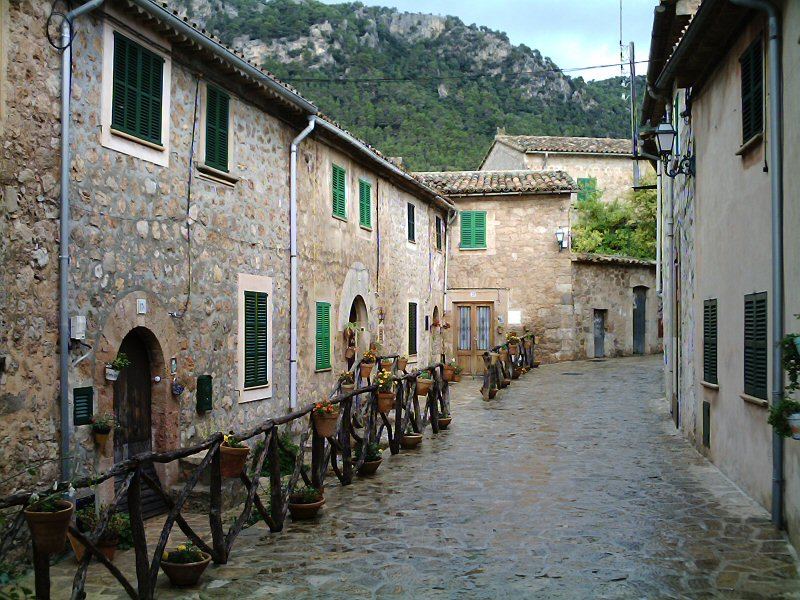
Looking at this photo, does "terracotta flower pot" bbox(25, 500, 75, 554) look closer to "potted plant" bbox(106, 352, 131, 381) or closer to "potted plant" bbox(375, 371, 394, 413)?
"potted plant" bbox(106, 352, 131, 381)

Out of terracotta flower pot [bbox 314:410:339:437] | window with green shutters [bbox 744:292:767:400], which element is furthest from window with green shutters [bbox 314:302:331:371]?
window with green shutters [bbox 744:292:767:400]

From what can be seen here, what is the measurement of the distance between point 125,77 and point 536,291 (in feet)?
59.9

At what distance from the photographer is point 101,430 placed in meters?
8.01

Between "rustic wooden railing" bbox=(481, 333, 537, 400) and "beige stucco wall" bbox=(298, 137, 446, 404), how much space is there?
218 centimetres

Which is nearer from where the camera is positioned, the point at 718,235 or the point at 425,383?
the point at 718,235

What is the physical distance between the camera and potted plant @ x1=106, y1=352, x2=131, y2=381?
822 cm

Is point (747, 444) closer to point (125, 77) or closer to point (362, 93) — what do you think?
point (125, 77)

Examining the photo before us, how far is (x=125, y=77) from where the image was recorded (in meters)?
8.60

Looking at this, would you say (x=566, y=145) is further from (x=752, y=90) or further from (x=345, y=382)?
(x=752, y=90)

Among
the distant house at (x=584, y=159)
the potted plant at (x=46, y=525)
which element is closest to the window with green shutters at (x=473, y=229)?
the distant house at (x=584, y=159)

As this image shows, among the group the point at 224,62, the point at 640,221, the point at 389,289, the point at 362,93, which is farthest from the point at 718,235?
the point at 362,93

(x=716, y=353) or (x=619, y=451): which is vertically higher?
(x=716, y=353)

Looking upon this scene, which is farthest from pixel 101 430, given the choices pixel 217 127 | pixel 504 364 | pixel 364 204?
pixel 504 364

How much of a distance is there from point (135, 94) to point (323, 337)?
20.5 feet
